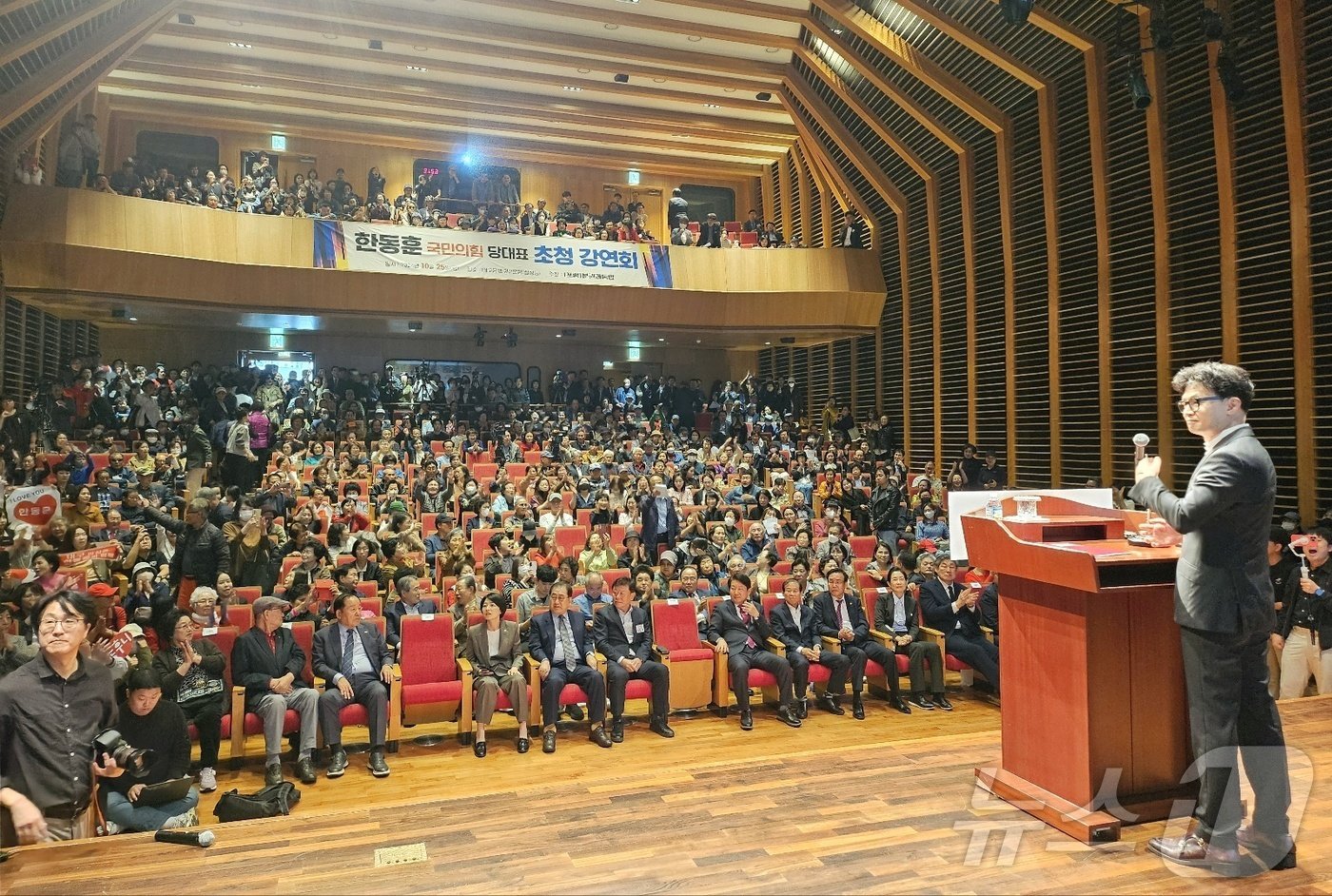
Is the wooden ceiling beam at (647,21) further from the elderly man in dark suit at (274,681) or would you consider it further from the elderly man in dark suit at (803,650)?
the elderly man in dark suit at (274,681)

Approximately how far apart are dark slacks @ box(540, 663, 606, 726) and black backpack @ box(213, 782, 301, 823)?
1.34 m

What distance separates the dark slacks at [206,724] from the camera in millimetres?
3984

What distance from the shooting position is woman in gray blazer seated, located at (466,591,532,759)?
4.39 m

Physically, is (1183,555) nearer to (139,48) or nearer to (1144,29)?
(1144,29)

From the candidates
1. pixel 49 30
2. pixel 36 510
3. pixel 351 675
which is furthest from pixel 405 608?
pixel 49 30

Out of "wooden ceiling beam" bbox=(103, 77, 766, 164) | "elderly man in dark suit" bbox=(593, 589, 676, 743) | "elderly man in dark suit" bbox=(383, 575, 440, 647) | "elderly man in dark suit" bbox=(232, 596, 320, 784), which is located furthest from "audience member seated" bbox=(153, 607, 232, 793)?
"wooden ceiling beam" bbox=(103, 77, 766, 164)

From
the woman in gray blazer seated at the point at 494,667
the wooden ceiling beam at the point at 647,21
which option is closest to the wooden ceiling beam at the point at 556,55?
the wooden ceiling beam at the point at 647,21

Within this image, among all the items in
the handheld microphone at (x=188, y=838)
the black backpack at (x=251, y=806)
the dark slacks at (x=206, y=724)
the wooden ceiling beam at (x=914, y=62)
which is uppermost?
the wooden ceiling beam at (x=914, y=62)

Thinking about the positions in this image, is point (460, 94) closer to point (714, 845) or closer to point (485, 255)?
point (485, 255)

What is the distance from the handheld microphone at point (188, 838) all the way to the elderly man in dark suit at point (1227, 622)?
2.34 m

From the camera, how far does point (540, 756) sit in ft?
14.1

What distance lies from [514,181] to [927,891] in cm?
1294

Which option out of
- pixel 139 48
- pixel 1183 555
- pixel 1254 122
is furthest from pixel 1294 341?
pixel 139 48

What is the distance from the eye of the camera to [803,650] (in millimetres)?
4973
